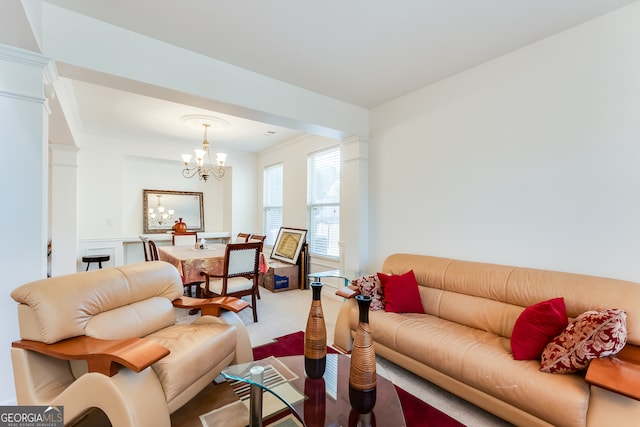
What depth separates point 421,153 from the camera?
325cm

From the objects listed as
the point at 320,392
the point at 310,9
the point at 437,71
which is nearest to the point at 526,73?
the point at 437,71

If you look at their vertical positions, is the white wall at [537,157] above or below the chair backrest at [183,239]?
above

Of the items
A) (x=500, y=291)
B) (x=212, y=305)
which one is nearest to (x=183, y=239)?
(x=212, y=305)

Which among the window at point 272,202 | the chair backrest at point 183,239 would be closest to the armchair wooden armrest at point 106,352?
the chair backrest at point 183,239

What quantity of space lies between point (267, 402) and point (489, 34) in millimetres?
3243

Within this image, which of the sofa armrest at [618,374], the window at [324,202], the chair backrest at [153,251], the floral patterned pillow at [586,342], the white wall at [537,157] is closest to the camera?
the sofa armrest at [618,374]

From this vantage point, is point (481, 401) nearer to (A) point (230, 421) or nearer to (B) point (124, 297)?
(A) point (230, 421)

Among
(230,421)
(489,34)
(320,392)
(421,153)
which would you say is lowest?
(230,421)

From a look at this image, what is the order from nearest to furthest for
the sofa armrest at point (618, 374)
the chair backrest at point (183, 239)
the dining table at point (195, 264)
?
the sofa armrest at point (618, 374) < the dining table at point (195, 264) < the chair backrest at point (183, 239)

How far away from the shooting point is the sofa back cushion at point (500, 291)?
1.77 metres

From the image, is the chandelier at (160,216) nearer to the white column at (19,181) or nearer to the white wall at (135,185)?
the white wall at (135,185)

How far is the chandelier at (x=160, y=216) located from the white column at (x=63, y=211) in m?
1.65

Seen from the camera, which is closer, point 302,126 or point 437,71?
point 437,71

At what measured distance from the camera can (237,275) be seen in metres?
3.48
